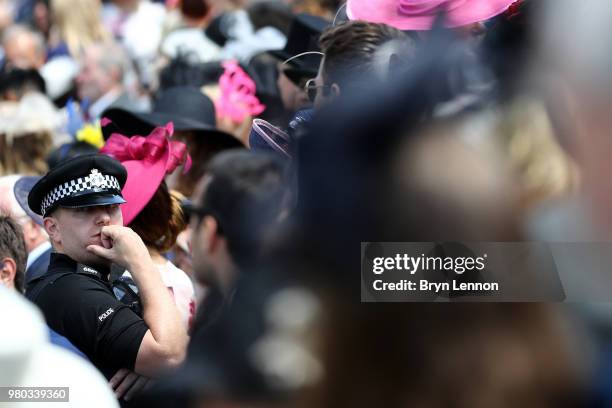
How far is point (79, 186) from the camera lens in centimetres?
321

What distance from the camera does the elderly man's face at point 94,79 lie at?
7.85 meters

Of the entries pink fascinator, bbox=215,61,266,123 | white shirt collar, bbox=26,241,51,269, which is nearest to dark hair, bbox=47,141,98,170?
pink fascinator, bbox=215,61,266,123

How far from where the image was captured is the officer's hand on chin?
3145mm

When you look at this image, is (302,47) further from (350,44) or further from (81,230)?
(350,44)

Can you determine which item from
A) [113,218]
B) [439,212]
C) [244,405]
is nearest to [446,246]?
[439,212]

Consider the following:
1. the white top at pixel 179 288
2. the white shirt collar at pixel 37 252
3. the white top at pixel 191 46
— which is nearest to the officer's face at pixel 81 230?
the white top at pixel 179 288

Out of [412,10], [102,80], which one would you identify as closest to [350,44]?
[412,10]

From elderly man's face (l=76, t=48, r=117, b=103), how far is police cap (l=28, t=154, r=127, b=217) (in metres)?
4.67

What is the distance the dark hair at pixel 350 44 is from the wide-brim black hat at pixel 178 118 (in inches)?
73.7

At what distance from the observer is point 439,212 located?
136 centimetres

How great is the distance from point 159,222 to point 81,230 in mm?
392

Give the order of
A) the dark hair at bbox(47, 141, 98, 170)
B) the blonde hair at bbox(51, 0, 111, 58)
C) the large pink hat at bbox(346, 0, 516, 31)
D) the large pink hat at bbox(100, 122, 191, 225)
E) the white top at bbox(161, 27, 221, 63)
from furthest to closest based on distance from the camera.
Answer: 1. the blonde hair at bbox(51, 0, 111, 58)
2. the white top at bbox(161, 27, 221, 63)
3. the dark hair at bbox(47, 141, 98, 170)
4. the large pink hat at bbox(100, 122, 191, 225)
5. the large pink hat at bbox(346, 0, 516, 31)

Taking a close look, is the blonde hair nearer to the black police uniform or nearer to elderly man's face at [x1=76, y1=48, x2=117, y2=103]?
elderly man's face at [x1=76, y1=48, x2=117, y2=103]

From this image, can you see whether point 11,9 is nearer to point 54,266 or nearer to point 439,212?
point 54,266
